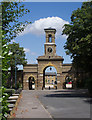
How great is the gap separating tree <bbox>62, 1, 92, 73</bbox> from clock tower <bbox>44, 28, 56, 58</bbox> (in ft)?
87.7

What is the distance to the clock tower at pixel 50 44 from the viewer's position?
187ft

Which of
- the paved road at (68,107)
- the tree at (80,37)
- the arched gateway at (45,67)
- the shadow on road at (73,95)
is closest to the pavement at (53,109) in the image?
the paved road at (68,107)

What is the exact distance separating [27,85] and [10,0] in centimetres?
4705

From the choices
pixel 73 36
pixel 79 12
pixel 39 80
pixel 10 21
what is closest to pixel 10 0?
pixel 10 21

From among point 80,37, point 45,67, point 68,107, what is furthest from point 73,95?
point 45,67

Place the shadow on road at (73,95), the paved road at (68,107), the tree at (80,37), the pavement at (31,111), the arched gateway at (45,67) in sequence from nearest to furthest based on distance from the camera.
Answer: the pavement at (31,111) < the paved road at (68,107) < the shadow on road at (73,95) < the tree at (80,37) < the arched gateway at (45,67)

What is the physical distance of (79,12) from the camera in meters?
28.8

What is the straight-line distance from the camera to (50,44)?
57.5 metres

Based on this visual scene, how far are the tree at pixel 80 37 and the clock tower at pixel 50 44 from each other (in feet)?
87.7

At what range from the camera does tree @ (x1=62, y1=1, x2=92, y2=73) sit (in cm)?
2506

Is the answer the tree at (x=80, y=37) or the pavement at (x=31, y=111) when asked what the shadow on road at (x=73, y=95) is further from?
the pavement at (x=31, y=111)

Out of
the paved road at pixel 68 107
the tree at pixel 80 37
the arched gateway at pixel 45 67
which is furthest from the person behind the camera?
the arched gateway at pixel 45 67

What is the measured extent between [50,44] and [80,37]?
31025 millimetres

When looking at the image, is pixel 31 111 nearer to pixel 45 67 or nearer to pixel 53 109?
pixel 53 109
